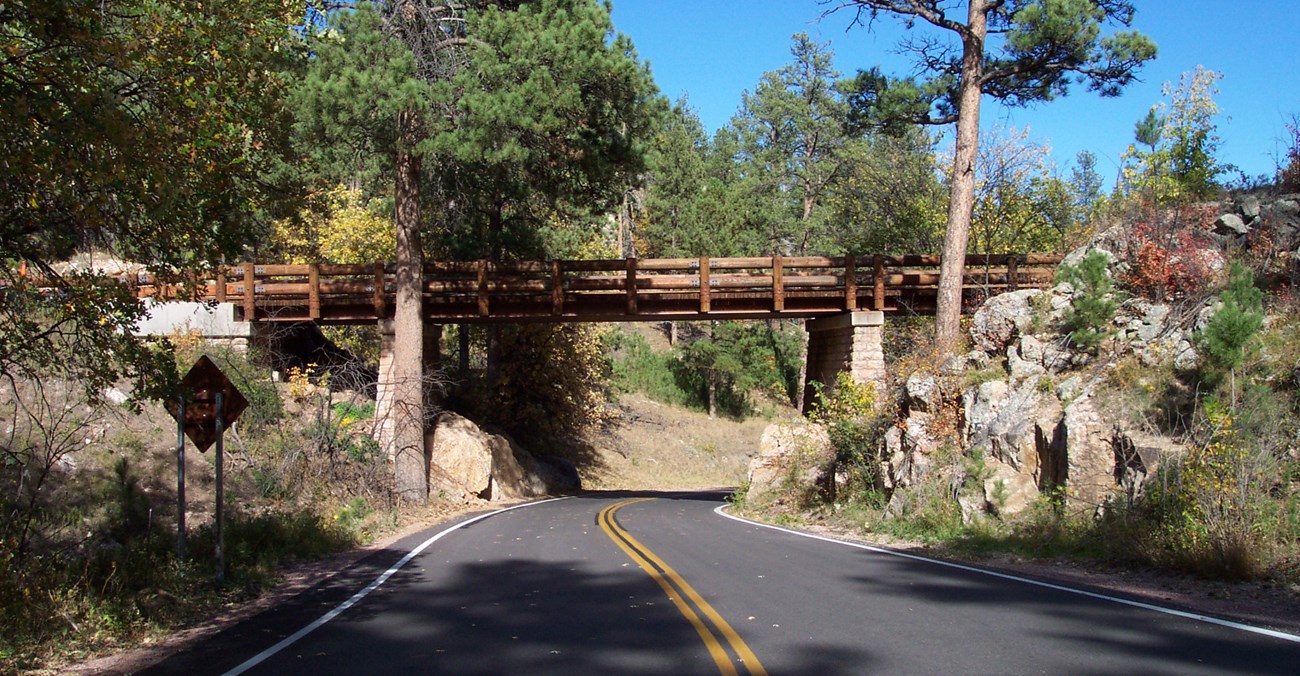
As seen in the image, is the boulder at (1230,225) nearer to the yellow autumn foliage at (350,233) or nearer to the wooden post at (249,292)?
the wooden post at (249,292)

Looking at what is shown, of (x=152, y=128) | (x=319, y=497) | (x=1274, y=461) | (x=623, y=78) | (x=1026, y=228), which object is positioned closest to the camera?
(x=152, y=128)

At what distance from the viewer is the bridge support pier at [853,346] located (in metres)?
25.5

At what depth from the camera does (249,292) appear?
25.4 m

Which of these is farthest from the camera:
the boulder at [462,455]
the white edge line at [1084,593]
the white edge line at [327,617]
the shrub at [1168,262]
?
the boulder at [462,455]

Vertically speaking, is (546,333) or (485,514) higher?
(546,333)

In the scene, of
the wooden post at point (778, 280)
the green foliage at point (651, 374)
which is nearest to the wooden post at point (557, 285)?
the wooden post at point (778, 280)

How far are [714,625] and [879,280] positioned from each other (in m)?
19.2

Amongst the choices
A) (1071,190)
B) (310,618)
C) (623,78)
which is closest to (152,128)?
(310,618)

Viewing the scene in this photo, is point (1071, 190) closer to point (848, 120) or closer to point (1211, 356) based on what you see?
point (848, 120)

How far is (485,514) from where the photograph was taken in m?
21.9

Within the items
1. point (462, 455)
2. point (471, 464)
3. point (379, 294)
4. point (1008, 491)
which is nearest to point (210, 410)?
point (1008, 491)

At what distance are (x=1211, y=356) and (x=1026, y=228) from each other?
23.8 metres

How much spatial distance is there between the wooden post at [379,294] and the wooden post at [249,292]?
3118 mm

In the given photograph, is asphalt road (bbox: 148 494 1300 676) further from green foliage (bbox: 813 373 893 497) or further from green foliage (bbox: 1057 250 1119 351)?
green foliage (bbox: 813 373 893 497)
